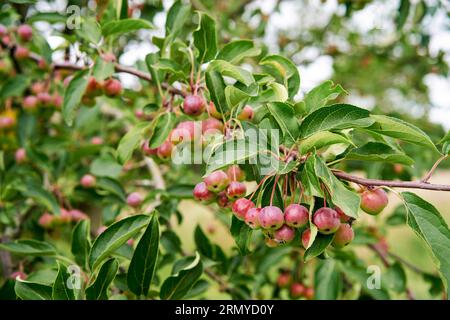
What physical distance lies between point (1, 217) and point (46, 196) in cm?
15

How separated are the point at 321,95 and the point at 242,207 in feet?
0.89

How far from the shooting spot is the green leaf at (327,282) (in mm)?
1475

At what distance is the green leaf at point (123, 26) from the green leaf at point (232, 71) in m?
0.28

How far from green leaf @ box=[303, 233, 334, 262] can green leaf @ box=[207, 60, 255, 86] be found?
0.34 metres

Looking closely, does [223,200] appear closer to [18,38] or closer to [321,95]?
[321,95]

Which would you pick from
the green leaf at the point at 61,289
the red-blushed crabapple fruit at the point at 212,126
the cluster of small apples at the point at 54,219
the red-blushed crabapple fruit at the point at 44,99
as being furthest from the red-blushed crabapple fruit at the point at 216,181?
the red-blushed crabapple fruit at the point at 44,99

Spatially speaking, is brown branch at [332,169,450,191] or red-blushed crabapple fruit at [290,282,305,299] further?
red-blushed crabapple fruit at [290,282,305,299]

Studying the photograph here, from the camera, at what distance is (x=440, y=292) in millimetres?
1835

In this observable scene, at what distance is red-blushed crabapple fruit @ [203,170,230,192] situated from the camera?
0.95 m

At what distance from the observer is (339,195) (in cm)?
81

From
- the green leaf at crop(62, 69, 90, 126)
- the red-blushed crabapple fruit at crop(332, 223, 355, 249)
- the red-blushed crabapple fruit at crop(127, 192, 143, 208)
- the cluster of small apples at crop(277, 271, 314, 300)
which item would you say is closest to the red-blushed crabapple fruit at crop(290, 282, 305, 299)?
the cluster of small apples at crop(277, 271, 314, 300)

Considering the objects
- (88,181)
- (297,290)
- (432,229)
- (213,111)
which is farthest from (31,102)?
(432,229)

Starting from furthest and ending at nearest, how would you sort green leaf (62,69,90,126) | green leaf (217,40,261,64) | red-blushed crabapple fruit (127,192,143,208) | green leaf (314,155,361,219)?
1. red-blushed crabapple fruit (127,192,143,208)
2. green leaf (62,69,90,126)
3. green leaf (217,40,261,64)
4. green leaf (314,155,361,219)

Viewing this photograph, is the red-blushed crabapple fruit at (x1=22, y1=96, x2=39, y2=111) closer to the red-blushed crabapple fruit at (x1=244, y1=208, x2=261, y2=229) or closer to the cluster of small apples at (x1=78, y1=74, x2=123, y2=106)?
the cluster of small apples at (x1=78, y1=74, x2=123, y2=106)
